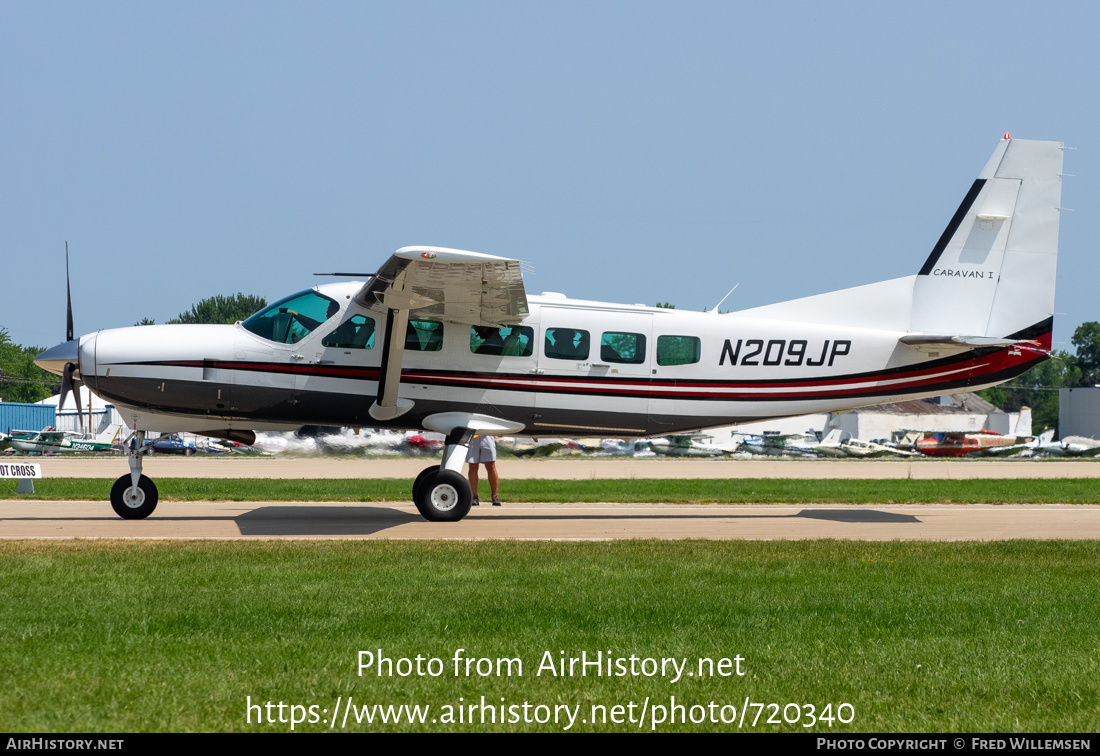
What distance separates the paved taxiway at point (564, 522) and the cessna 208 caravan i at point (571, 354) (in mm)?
995

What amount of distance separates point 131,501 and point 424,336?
483cm

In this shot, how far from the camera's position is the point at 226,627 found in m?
6.21

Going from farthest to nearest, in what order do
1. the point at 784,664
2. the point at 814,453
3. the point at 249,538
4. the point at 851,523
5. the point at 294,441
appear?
the point at 814,453 → the point at 294,441 → the point at 851,523 → the point at 249,538 → the point at 784,664

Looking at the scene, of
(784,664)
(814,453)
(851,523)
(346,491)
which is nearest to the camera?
(784,664)

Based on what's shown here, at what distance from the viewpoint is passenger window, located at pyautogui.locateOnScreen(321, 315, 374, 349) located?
13.6 meters

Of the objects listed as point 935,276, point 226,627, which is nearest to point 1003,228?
point 935,276

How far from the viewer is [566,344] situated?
14023mm

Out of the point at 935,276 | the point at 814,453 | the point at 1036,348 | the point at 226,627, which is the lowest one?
the point at 814,453

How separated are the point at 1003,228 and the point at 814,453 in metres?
47.3

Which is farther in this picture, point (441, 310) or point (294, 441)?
point (294, 441)

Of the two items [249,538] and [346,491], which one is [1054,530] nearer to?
[249,538]

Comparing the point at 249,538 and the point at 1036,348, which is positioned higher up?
the point at 1036,348

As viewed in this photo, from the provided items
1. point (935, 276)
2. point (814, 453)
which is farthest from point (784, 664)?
point (814, 453)

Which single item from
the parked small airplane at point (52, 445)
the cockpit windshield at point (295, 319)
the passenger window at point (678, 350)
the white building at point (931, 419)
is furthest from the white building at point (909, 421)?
the cockpit windshield at point (295, 319)
